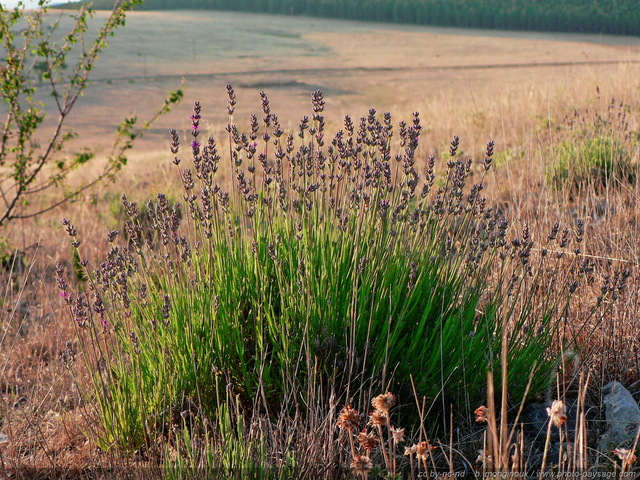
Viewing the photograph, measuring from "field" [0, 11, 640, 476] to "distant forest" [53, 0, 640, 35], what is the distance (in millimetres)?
1311

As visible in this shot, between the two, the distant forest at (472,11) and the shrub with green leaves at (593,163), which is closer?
the shrub with green leaves at (593,163)

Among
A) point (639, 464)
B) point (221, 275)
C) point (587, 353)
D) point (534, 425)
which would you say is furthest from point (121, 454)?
point (587, 353)

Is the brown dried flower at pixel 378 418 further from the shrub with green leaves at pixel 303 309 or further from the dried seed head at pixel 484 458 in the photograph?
the shrub with green leaves at pixel 303 309

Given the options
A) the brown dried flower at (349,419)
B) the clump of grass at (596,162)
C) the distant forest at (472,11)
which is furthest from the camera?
the distant forest at (472,11)

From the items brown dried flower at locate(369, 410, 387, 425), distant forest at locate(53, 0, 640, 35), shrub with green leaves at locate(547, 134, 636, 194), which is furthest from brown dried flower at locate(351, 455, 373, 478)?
distant forest at locate(53, 0, 640, 35)

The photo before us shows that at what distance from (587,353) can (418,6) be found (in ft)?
217

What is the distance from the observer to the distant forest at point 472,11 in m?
29.4

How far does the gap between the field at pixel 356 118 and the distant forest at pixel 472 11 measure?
1.31 metres

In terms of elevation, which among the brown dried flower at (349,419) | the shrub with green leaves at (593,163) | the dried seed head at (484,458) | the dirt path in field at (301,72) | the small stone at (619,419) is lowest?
the small stone at (619,419)

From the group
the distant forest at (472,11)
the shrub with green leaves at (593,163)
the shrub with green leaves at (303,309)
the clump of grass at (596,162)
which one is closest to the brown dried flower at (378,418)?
the shrub with green leaves at (303,309)

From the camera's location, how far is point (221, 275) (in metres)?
2.66

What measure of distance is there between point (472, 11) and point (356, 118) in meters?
45.1

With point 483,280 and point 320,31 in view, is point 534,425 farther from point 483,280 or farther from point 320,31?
point 320,31

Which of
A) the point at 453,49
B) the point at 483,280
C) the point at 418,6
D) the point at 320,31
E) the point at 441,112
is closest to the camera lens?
the point at 483,280
